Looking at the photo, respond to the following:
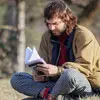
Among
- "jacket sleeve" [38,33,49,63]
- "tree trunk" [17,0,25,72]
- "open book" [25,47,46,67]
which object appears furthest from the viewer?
"tree trunk" [17,0,25,72]

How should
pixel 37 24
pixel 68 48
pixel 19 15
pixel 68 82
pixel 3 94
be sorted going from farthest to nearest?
pixel 37 24 < pixel 19 15 < pixel 3 94 < pixel 68 48 < pixel 68 82

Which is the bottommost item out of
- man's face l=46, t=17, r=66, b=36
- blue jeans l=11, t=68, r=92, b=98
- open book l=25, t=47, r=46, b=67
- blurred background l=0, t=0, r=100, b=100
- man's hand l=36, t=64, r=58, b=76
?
blurred background l=0, t=0, r=100, b=100

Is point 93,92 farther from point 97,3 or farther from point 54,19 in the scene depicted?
point 97,3

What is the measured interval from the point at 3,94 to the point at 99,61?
175cm

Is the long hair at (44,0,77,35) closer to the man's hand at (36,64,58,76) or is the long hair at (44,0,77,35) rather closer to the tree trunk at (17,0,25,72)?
the man's hand at (36,64,58,76)

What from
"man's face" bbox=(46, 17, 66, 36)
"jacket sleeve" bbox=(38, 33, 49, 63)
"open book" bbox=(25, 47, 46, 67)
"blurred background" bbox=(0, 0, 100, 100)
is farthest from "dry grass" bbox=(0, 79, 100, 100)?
"blurred background" bbox=(0, 0, 100, 100)

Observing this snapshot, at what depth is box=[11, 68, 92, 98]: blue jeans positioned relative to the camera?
5.27 meters

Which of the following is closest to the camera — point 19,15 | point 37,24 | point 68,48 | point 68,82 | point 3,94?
point 68,82

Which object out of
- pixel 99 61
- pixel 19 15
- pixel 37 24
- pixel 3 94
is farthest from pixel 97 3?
pixel 99 61

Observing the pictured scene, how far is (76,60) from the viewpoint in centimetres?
542

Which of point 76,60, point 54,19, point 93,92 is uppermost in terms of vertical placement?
point 54,19

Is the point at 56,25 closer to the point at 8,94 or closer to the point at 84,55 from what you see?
the point at 84,55

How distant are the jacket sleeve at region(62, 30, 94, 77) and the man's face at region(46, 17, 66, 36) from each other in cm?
22

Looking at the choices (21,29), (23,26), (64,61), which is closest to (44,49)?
(64,61)
